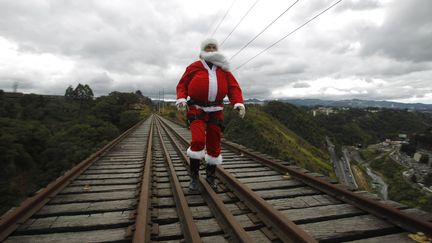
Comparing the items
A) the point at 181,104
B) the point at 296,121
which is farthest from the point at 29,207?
the point at 296,121

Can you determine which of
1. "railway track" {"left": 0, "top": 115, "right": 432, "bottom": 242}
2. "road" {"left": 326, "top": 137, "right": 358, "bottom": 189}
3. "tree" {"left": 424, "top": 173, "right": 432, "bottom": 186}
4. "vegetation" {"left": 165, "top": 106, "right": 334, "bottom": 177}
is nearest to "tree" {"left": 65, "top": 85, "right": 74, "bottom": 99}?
"vegetation" {"left": 165, "top": 106, "right": 334, "bottom": 177}

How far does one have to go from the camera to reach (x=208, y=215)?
8.63 ft

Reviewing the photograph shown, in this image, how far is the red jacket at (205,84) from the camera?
131 inches

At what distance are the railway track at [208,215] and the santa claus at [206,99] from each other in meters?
0.40

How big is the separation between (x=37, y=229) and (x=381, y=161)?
103130 millimetres

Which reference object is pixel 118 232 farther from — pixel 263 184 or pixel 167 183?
pixel 263 184

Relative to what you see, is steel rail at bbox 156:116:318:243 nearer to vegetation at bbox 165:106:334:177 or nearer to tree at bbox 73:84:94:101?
vegetation at bbox 165:106:334:177

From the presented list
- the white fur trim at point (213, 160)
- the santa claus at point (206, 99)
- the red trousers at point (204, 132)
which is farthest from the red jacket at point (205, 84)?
the white fur trim at point (213, 160)

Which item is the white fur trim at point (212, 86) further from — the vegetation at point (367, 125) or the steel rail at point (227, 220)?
the vegetation at point (367, 125)

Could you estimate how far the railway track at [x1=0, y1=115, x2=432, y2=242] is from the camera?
2143 mm

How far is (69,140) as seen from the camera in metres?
32.4

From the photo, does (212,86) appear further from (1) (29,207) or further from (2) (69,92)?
(2) (69,92)

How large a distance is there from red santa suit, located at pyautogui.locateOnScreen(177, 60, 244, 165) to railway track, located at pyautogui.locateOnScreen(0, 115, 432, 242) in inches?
20.0

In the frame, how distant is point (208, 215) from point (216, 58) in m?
1.99
